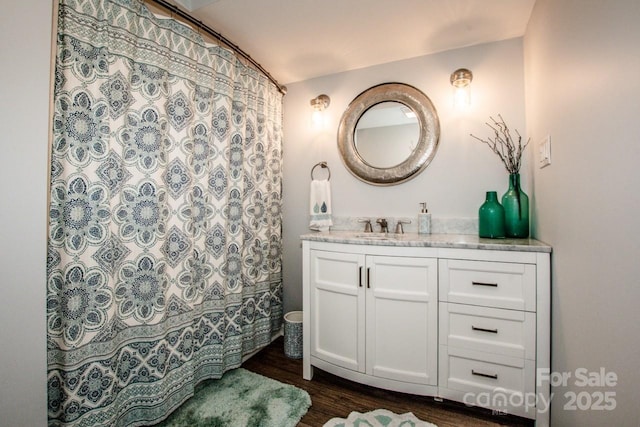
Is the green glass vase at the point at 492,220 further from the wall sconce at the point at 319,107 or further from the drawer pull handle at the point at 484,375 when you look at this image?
the wall sconce at the point at 319,107

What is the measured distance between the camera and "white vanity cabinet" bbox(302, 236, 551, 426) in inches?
49.1

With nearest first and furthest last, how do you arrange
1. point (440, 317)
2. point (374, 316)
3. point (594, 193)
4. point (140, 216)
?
1. point (594, 193)
2. point (140, 216)
3. point (440, 317)
4. point (374, 316)

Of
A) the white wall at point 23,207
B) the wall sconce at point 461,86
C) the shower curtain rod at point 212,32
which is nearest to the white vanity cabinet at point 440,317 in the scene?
the wall sconce at point 461,86

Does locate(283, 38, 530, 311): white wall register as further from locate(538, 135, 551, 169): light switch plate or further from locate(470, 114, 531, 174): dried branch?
locate(538, 135, 551, 169): light switch plate

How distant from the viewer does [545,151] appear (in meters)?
1.29

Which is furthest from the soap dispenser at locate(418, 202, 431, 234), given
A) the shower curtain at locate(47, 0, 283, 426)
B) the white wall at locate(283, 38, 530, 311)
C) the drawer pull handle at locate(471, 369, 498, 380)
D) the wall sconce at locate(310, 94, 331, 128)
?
the shower curtain at locate(47, 0, 283, 426)

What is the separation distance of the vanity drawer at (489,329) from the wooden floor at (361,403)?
0.38 meters

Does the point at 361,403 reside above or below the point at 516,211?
below

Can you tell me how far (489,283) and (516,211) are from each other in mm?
555

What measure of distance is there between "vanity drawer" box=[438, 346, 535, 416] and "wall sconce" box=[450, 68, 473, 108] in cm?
157

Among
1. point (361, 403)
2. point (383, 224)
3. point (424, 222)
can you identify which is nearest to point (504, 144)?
point (424, 222)

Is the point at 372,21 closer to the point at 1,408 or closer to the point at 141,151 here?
the point at 141,151

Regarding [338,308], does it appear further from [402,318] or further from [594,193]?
[594,193]

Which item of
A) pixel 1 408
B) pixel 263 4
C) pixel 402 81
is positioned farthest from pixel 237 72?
pixel 1 408
